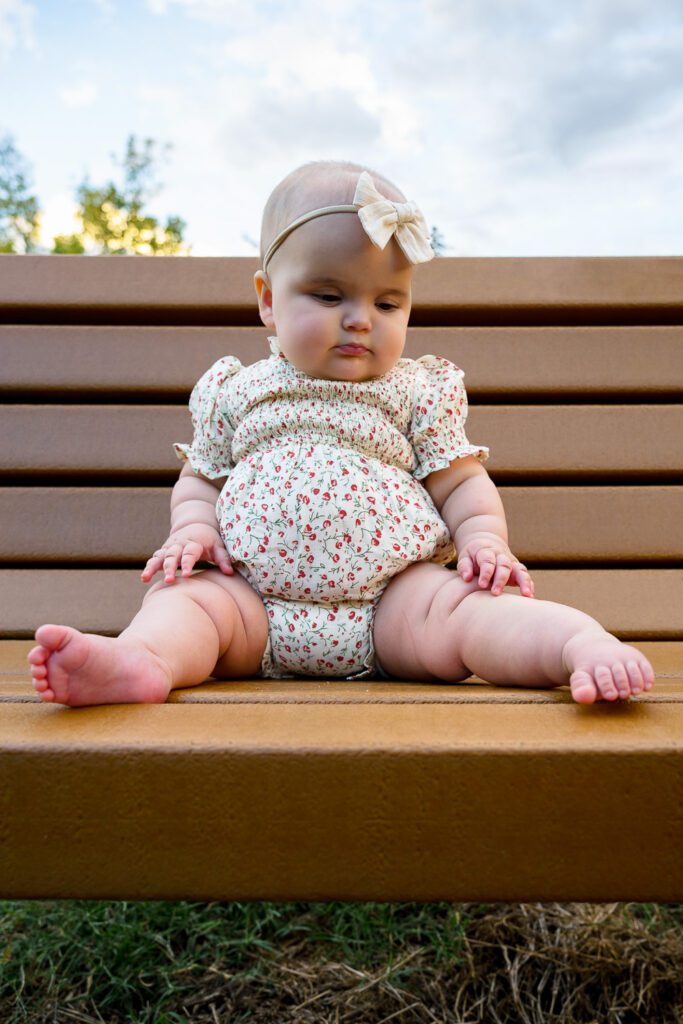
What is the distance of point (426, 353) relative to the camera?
217 cm

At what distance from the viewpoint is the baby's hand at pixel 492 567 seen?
4.39 ft

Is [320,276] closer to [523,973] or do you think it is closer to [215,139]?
[523,973]

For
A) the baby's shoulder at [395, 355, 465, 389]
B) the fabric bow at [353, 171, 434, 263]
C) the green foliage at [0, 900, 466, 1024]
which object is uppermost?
the fabric bow at [353, 171, 434, 263]

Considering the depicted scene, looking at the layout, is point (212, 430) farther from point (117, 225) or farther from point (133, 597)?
point (117, 225)

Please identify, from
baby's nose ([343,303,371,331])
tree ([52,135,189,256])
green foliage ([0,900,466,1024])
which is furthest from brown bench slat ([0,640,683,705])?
tree ([52,135,189,256])

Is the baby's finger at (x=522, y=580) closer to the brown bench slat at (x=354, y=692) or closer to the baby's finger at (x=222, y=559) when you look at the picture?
the brown bench slat at (x=354, y=692)

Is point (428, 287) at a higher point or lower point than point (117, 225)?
lower

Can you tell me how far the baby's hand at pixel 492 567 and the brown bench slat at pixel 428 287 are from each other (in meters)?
0.95

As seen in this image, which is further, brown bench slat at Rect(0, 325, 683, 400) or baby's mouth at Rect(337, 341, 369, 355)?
brown bench slat at Rect(0, 325, 683, 400)

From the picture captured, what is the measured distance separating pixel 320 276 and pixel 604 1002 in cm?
142

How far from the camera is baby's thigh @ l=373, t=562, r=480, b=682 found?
1.33 m

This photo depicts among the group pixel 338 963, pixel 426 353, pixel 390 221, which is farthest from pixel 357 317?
pixel 338 963

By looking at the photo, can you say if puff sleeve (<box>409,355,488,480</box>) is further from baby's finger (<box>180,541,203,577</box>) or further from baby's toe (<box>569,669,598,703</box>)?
baby's toe (<box>569,669,598,703</box>)

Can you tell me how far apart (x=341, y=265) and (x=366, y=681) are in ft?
2.23
